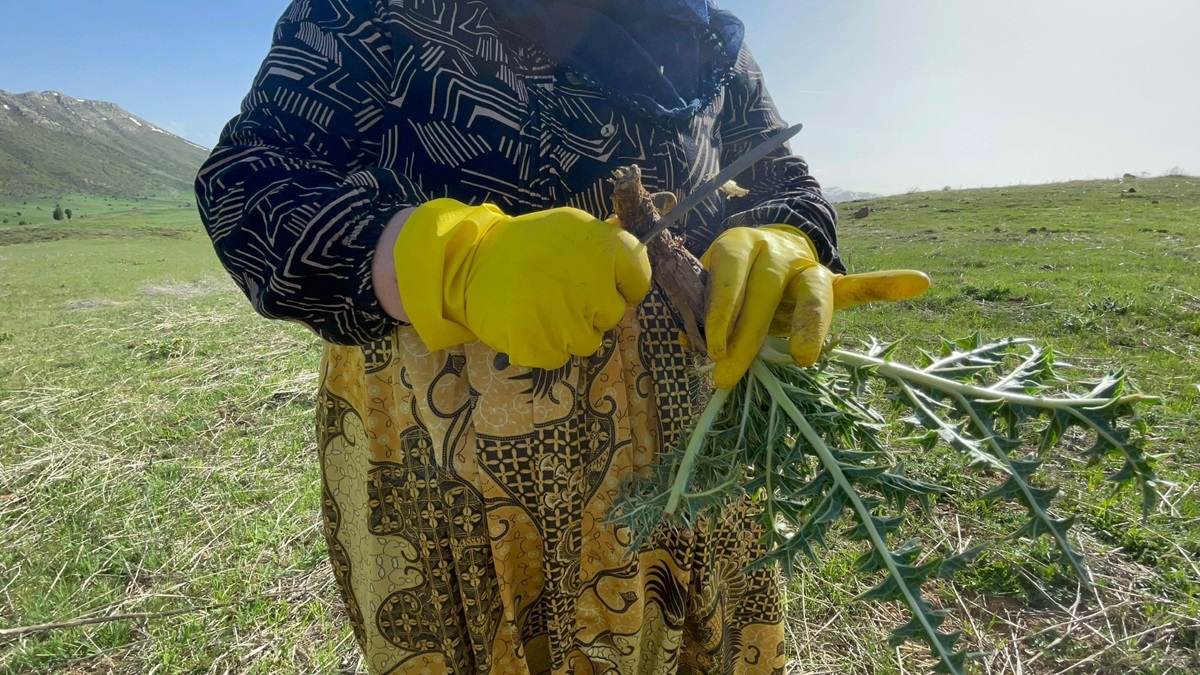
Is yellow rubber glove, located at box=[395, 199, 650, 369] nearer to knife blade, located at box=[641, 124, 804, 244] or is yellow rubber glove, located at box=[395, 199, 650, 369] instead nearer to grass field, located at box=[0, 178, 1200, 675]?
knife blade, located at box=[641, 124, 804, 244]

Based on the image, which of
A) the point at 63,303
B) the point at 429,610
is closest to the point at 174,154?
the point at 63,303

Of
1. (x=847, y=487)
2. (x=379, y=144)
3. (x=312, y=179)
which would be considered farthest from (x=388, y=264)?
(x=847, y=487)

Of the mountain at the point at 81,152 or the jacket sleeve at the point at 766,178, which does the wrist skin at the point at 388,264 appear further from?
the mountain at the point at 81,152

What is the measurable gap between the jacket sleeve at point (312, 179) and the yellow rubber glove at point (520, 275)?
0.10 m

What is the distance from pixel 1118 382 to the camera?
1157 millimetres

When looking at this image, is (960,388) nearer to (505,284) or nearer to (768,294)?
(768,294)

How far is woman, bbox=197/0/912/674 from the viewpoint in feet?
3.45

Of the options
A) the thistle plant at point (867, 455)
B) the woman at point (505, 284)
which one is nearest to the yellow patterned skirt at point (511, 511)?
the woman at point (505, 284)

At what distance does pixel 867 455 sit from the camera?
3.66 ft

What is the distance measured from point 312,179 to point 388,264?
20cm

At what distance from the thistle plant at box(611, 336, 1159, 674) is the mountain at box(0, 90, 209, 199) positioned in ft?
425

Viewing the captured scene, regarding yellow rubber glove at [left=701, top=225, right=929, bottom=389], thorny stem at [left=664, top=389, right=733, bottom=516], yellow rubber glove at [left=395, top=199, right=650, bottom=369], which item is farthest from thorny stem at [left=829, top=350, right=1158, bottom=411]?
yellow rubber glove at [left=395, top=199, right=650, bottom=369]

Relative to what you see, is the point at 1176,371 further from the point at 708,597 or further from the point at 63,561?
the point at 63,561

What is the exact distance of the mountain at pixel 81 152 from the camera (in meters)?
123
